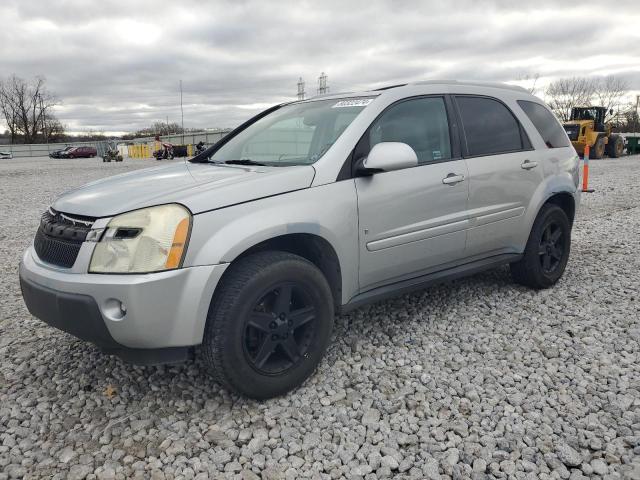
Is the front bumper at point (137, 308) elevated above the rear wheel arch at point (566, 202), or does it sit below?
below

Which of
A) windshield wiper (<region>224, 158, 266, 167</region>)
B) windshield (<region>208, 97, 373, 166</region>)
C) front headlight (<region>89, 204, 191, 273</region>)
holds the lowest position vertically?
front headlight (<region>89, 204, 191, 273</region>)

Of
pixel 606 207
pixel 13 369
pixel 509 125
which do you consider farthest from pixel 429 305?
pixel 606 207

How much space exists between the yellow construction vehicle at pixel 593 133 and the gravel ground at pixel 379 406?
19.3m

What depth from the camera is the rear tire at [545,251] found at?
451 centimetres

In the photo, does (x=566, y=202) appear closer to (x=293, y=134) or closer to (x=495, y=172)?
(x=495, y=172)

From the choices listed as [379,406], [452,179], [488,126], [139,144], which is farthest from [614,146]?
[139,144]

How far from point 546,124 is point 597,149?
20426 millimetres

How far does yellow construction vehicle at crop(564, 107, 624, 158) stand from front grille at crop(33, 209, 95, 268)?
21470mm

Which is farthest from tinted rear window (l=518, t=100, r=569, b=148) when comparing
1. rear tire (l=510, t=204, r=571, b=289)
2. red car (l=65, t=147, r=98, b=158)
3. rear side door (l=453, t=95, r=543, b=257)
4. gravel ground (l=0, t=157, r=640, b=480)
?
red car (l=65, t=147, r=98, b=158)

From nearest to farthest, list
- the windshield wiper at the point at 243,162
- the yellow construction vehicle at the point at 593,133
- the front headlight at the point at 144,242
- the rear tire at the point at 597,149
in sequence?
the front headlight at the point at 144,242, the windshield wiper at the point at 243,162, the yellow construction vehicle at the point at 593,133, the rear tire at the point at 597,149

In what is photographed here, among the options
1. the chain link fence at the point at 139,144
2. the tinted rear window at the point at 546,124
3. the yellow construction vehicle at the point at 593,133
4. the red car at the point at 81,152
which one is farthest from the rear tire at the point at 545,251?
the red car at the point at 81,152

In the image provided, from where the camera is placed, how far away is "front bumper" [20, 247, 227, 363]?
8.20ft

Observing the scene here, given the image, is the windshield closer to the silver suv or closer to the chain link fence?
the silver suv

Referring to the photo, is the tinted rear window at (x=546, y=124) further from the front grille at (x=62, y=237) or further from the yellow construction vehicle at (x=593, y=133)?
the yellow construction vehicle at (x=593, y=133)
